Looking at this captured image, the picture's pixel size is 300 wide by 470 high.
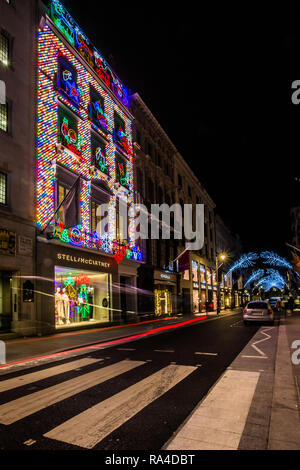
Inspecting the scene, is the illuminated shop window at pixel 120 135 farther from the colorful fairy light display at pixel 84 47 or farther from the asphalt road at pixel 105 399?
the asphalt road at pixel 105 399

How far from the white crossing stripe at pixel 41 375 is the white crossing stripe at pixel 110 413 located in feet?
7.24

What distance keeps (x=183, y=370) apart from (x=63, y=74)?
59.4 ft

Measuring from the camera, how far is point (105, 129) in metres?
23.2

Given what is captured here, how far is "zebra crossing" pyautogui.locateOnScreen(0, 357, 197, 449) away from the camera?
13.5ft

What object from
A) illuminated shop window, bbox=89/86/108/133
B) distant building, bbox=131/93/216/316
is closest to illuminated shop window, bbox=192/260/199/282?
distant building, bbox=131/93/216/316

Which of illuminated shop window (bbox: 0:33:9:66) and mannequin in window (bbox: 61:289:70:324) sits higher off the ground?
illuminated shop window (bbox: 0:33:9:66)

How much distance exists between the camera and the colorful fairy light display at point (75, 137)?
17094 millimetres

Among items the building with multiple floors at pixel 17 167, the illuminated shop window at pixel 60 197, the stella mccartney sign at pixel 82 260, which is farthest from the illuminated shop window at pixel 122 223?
the building with multiple floors at pixel 17 167

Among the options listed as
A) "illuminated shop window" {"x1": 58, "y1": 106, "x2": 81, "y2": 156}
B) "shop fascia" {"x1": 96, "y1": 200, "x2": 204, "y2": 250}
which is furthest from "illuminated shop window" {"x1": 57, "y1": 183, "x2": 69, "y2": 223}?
"shop fascia" {"x1": 96, "y1": 200, "x2": 204, "y2": 250}

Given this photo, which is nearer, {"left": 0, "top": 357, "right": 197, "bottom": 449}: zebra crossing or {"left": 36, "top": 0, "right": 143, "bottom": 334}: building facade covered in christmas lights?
{"left": 0, "top": 357, "right": 197, "bottom": 449}: zebra crossing

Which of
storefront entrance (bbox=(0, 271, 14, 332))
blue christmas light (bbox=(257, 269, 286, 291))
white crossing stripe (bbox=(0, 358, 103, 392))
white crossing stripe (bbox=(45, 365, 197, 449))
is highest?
storefront entrance (bbox=(0, 271, 14, 332))

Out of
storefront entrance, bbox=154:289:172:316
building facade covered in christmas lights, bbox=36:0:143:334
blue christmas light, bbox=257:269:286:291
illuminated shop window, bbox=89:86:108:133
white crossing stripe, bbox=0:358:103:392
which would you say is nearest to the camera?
white crossing stripe, bbox=0:358:103:392

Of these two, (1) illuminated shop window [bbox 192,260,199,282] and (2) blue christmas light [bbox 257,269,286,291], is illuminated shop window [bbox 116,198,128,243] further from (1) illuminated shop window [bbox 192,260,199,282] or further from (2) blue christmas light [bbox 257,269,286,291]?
(2) blue christmas light [bbox 257,269,286,291]

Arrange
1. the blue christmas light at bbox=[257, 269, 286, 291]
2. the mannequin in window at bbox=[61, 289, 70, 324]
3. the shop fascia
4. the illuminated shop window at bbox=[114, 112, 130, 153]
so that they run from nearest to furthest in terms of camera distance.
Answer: the mannequin in window at bbox=[61, 289, 70, 324], the shop fascia, the illuminated shop window at bbox=[114, 112, 130, 153], the blue christmas light at bbox=[257, 269, 286, 291]
